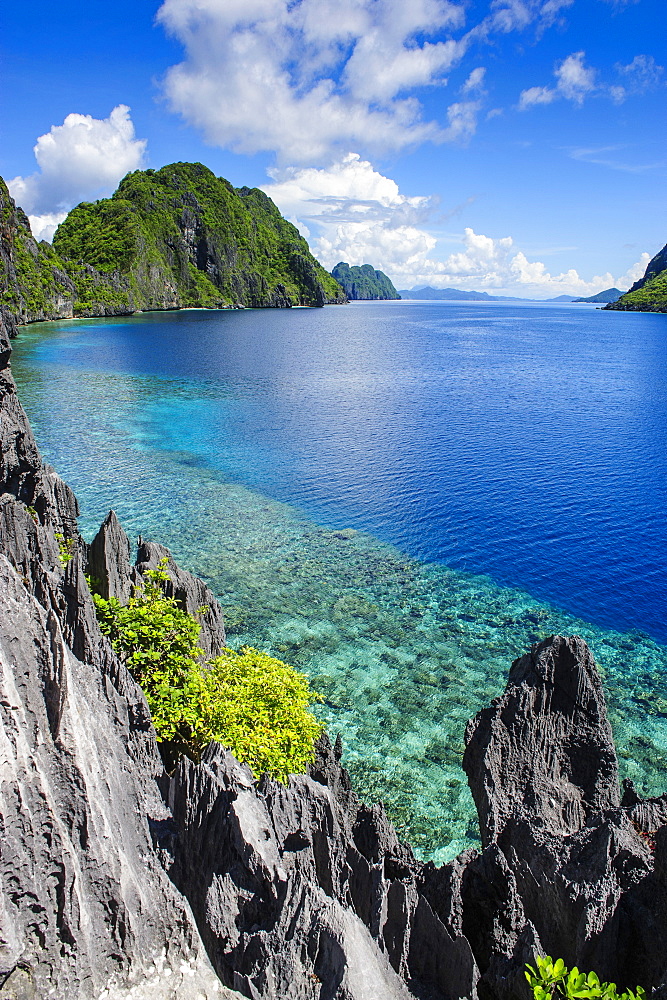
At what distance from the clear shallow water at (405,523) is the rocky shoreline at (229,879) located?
8754mm

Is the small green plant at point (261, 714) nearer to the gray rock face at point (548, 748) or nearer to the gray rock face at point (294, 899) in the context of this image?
the gray rock face at point (294, 899)

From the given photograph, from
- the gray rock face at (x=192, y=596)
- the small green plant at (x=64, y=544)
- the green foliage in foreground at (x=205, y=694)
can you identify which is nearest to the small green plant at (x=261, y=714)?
the green foliage in foreground at (x=205, y=694)

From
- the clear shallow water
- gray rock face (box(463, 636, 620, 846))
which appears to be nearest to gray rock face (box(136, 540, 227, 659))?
the clear shallow water

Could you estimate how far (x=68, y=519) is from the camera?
91.2 feet

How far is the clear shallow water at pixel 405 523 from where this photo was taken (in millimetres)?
24609

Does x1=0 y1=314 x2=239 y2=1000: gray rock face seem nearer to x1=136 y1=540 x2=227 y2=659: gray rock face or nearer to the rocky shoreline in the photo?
the rocky shoreline

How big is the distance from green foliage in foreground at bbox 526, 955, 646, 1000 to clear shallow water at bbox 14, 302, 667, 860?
1140 cm

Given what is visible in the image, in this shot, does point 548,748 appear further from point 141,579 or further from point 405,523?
point 405,523

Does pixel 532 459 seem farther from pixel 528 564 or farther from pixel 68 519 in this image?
pixel 68 519

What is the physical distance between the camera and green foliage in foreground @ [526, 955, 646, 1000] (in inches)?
282

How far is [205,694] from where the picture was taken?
586 inches

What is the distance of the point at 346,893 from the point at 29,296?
554ft

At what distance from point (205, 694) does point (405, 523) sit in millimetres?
28724

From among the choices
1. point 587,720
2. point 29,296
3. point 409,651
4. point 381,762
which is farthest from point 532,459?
point 29,296
